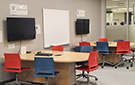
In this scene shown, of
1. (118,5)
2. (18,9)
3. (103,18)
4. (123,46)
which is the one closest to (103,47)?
(123,46)

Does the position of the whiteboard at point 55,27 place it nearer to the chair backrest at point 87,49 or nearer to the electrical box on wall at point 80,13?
the electrical box on wall at point 80,13

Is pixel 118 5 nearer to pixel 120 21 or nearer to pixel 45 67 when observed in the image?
pixel 120 21

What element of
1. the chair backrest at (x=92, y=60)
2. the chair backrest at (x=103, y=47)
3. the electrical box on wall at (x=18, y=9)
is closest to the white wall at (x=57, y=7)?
the electrical box on wall at (x=18, y=9)

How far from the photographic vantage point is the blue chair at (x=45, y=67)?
4.29 m

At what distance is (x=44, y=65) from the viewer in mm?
4332

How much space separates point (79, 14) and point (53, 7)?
1706 millimetres

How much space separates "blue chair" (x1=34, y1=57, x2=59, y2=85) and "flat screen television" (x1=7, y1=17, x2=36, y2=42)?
1.45 meters

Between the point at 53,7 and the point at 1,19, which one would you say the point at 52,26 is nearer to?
the point at 53,7

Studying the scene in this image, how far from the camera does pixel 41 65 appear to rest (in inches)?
171

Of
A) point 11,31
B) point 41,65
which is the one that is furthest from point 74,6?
point 41,65

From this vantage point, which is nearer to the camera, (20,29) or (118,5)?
(20,29)

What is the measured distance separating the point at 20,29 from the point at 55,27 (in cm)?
171

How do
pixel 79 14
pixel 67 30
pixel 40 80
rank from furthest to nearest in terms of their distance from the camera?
pixel 79 14
pixel 67 30
pixel 40 80

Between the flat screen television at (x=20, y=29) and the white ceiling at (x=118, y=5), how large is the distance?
5257 millimetres
